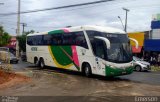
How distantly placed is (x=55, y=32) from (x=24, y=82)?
819 cm

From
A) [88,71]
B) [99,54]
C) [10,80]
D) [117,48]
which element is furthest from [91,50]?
[10,80]

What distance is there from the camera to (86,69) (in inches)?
907

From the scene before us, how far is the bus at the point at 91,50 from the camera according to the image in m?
20.8

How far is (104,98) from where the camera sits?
13.6m

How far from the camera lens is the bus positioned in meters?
20.8

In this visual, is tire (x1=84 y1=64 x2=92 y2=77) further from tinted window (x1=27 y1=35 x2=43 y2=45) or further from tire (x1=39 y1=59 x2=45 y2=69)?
tinted window (x1=27 y1=35 x2=43 y2=45)

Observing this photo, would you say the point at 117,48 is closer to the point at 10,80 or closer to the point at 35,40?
the point at 10,80

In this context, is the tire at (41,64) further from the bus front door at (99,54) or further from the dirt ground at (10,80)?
the bus front door at (99,54)

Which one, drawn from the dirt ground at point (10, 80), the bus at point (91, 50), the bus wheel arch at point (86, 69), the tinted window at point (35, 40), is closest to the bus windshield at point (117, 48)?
the bus at point (91, 50)

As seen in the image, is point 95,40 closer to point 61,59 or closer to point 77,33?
point 77,33

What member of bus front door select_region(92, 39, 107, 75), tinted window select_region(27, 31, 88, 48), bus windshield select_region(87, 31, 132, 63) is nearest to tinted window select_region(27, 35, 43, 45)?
tinted window select_region(27, 31, 88, 48)

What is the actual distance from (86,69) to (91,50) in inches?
66.1

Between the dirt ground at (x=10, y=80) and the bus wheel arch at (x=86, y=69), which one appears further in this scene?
the bus wheel arch at (x=86, y=69)

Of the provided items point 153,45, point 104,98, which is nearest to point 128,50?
point 104,98
